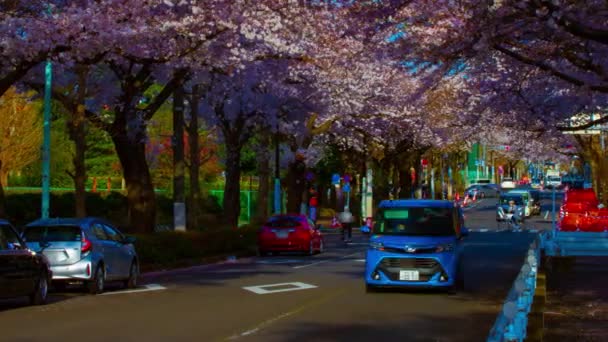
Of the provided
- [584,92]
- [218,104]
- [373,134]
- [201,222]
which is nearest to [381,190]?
[373,134]

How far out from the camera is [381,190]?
228 feet

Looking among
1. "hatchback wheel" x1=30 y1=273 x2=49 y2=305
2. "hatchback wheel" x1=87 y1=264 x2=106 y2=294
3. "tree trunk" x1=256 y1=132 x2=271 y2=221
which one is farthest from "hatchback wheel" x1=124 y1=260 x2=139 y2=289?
"tree trunk" x1=256 y1=132 x2=271 y2=221

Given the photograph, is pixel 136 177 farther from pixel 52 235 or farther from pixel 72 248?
pixel 72 248

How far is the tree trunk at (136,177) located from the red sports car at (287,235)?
631cm

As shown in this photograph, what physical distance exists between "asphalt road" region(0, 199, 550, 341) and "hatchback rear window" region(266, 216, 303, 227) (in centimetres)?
769

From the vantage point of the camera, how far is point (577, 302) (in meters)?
17.1

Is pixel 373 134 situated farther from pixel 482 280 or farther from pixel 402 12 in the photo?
pixel 402 12

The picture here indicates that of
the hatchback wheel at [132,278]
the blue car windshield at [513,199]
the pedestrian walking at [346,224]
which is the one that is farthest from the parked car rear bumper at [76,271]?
the blue car windshield at [513,199]

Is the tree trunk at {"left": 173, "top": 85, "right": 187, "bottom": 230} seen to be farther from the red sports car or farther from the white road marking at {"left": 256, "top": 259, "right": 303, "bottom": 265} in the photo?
the red sports car

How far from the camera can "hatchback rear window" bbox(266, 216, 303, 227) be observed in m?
32.5

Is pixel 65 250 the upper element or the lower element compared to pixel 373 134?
lower

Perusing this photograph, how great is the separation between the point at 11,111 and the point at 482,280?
31.9 meters

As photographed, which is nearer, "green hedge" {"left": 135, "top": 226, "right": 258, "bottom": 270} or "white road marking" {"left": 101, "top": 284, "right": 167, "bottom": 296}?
"white road marking" {"left": 101, "top": 284, "right": 167, "bottom": 296}

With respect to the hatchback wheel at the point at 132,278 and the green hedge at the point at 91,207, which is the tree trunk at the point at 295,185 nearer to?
the green hedge at the point at 91,207
